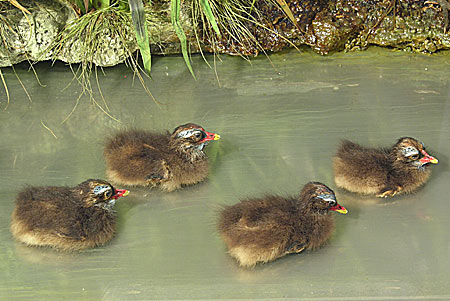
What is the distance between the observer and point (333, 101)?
374cm

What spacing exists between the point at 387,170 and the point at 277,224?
28.5 inches

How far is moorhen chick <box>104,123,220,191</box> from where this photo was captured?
10.3ft

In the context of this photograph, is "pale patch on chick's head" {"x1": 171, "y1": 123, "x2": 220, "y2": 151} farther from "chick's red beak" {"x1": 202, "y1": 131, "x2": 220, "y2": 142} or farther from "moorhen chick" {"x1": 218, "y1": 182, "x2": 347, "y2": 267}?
"moorhen chick" {"x1": 218, "y1": 182, "x2": 347, "y2": 267}

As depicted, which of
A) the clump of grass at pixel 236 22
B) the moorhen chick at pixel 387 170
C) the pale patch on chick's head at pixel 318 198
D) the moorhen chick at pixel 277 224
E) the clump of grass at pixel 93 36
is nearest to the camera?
the moorhen chick at pixel 277 224

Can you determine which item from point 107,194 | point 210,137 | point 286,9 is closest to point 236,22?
point 286,9

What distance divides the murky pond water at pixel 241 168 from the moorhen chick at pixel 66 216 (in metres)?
0.07

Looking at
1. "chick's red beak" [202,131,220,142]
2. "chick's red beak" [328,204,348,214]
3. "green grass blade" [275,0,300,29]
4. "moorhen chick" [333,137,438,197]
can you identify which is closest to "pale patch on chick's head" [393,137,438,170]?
"moorhen chick" [333,137,438,197]

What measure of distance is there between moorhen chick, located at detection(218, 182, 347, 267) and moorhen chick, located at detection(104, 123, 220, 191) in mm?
403

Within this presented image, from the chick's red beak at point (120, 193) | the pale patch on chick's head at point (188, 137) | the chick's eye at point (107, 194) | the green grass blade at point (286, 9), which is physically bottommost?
the chick's red beak at point (120, 193)

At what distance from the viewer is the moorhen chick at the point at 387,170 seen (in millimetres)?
3082

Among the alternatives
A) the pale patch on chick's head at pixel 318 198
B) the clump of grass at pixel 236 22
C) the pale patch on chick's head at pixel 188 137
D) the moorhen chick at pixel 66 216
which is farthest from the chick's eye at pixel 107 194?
the clump of grass at pixel 236 22

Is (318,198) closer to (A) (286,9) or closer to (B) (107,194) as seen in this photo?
(B) (107,194)

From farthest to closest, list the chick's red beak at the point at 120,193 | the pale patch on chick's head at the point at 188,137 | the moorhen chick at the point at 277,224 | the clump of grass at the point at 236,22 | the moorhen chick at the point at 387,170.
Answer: the clump of grass at the point at 236,22, the pale patch on chick's head at the point at 188,137, the moorhen chick at the point at 387,170, the chick's red beak at the point at 120,193, the moorhen chick at the point at 277,224

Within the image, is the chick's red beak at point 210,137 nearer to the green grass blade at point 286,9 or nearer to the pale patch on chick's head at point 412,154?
the pale patch on chick's head at point 412,154
